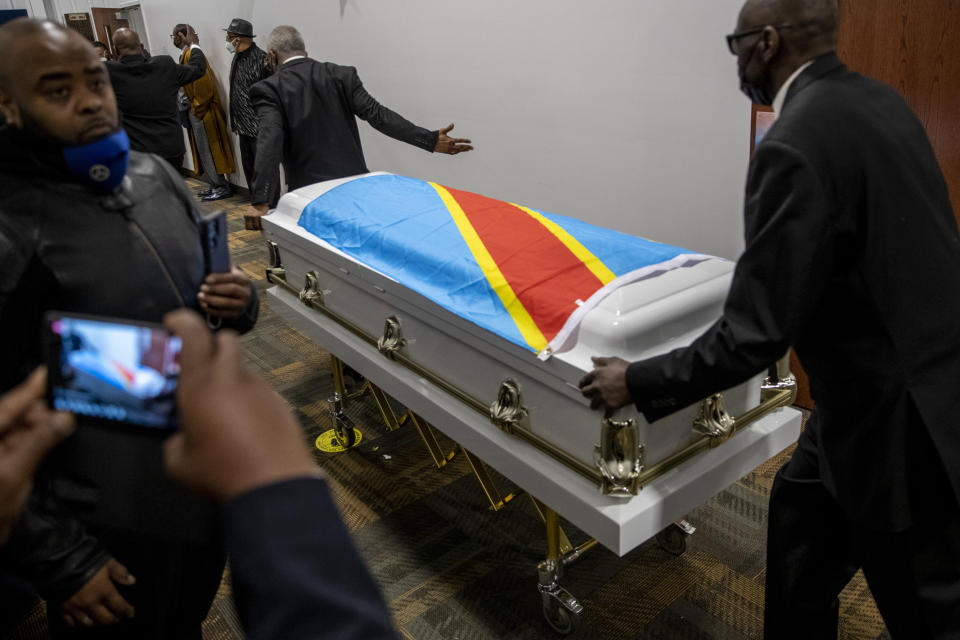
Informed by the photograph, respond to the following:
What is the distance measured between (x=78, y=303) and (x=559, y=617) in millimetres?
1457

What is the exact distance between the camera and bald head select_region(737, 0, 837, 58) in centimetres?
131

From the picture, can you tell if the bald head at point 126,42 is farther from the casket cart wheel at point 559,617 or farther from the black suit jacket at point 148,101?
the casket cart wheel at point 559,617

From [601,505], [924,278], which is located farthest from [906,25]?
[601,505]

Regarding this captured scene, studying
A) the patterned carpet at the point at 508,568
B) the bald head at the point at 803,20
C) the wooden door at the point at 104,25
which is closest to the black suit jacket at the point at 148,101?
the patterned carpet at the point at 508,568

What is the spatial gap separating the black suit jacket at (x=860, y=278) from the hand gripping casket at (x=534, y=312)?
352 mm

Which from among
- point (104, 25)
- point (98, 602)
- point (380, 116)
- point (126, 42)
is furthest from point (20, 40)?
point (104, 25)

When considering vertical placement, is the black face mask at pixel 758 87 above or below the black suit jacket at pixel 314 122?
above

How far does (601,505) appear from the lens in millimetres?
1592

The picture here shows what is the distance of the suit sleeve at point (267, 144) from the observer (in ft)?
10.5

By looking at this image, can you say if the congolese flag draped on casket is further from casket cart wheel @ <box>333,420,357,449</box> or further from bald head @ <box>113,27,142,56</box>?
bald head @ <box>113,27,142,56</box>

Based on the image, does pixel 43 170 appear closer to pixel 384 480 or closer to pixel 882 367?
pixel 882 367

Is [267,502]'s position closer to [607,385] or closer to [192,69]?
[607,385]

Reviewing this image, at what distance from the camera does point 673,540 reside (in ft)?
7.27

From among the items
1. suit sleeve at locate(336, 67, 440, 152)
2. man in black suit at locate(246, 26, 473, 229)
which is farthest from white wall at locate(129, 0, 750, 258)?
suit sleeve at locate(336, 67, 440, 152)
